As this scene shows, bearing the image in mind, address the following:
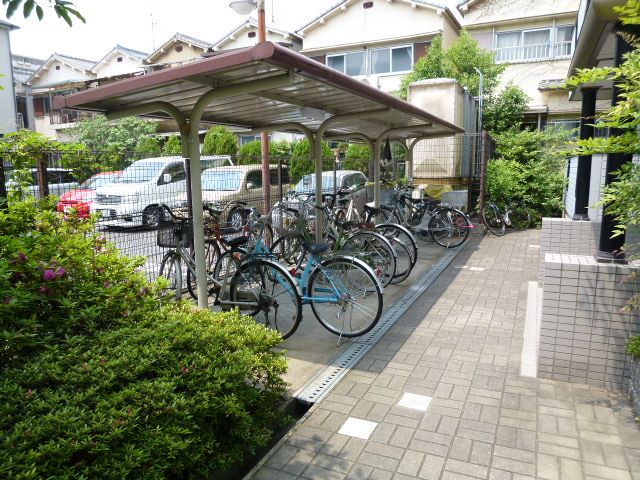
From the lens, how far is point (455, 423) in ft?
10.3

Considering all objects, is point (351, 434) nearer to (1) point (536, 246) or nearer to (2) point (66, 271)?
(2) point (66, 271)

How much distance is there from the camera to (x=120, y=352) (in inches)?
100.0

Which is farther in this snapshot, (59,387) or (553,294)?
(553,294)

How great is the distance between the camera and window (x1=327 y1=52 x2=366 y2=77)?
2216 centimetres

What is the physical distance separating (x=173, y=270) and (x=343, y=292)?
2.13 meters

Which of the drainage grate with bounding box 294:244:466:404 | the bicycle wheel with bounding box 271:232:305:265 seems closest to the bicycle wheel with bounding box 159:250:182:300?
the bicycle wheel with bounding box 271:232:305:265

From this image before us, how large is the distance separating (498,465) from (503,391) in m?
0.95

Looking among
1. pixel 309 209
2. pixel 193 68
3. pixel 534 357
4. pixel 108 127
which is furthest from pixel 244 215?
pixel 108 127

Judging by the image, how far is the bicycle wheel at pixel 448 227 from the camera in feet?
30.0

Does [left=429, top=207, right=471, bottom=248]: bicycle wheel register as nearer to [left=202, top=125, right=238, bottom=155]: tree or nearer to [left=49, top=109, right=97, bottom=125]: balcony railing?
[left=202, top=125, right=238, bottom=155]: tree

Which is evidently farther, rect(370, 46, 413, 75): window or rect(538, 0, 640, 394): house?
rect(370, 46, 413, 75): window

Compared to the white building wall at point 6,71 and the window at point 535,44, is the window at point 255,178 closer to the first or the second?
the window at point 535,44

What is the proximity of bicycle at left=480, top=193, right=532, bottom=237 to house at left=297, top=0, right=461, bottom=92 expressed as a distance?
11251 millimetres

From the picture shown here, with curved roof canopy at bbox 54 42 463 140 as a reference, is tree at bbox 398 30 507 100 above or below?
above
